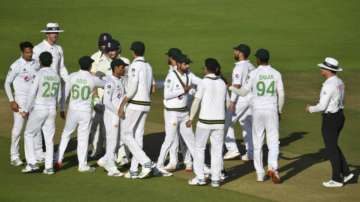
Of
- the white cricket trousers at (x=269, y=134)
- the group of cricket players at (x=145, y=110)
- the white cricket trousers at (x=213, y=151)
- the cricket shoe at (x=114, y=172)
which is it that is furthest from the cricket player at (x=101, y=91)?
the white cricket trousers at (x=269, y=134)

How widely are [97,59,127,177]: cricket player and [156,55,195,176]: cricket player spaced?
89cm

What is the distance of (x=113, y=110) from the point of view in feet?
59.6

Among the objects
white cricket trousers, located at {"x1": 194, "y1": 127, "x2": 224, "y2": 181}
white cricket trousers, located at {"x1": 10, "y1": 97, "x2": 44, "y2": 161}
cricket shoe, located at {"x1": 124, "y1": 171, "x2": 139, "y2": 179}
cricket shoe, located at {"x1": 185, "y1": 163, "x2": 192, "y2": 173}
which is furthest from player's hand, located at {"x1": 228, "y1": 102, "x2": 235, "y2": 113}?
white cricket trousers, located at {"x1": 10, "y1": 97, "x2": 44, "y2": 161}

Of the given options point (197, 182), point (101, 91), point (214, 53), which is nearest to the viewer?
point (197, 182)

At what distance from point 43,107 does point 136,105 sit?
1.75 m

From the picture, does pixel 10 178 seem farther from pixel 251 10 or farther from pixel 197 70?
pixel 251 10

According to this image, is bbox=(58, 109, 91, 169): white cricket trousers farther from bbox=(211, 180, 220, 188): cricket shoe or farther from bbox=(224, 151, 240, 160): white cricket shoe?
bbox=(224, 151, 240, 160): white cricket shoe

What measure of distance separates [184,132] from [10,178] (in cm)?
339

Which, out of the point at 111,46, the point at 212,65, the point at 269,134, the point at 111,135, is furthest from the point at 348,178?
the point at 111,46

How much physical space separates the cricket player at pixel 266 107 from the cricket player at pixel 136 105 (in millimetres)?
1992

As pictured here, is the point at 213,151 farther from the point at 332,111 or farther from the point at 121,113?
the point at 332,111

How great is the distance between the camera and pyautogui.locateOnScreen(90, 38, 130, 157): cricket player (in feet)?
Answer: 64.1

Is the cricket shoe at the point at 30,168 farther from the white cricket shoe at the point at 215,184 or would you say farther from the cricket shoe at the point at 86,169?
the white cricket shoe at the point at 215,184

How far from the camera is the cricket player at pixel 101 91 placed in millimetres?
19531
